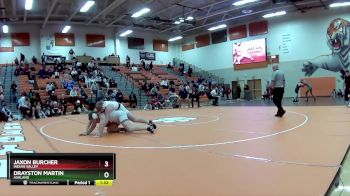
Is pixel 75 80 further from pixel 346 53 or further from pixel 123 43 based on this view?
pixel 346 53

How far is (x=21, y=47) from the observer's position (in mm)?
30078

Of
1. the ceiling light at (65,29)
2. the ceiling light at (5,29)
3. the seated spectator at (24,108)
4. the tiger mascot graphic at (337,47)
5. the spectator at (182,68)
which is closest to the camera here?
the seated spectator at (24,108)

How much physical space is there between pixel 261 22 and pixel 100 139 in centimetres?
2716

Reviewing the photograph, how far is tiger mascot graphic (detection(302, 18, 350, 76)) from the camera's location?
26.0 m

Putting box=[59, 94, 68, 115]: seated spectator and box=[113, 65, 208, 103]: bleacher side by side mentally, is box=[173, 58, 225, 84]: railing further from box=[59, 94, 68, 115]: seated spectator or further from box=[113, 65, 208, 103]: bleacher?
box=[59, 94, 68, 115]: seated spectator

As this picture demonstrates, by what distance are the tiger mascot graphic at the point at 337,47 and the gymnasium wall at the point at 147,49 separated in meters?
17.2

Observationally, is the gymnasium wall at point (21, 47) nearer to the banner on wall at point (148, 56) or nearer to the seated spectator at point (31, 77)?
the seated spectator at point (31, 77)

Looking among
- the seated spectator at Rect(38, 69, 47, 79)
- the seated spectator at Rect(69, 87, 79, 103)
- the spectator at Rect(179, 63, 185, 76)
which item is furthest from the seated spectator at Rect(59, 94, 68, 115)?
the spectator at Rect(179, 63, 185, 76)

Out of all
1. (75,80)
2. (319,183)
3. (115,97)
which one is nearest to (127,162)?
(319,183)
